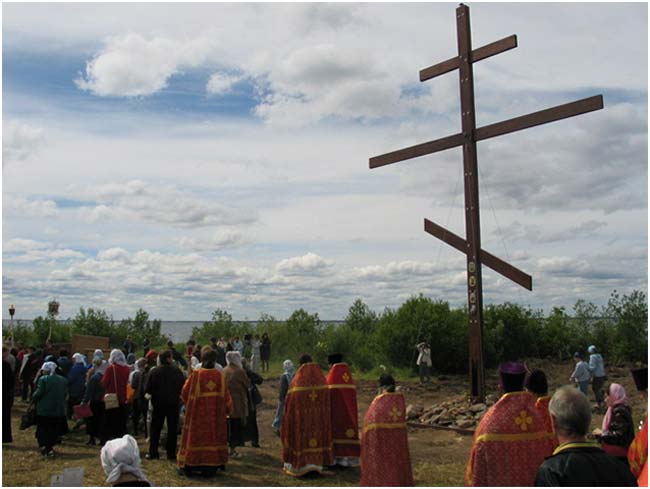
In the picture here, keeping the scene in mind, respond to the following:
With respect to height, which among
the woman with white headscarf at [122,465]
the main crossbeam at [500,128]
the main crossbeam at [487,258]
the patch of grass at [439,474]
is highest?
the main crossbeam at [500,128]

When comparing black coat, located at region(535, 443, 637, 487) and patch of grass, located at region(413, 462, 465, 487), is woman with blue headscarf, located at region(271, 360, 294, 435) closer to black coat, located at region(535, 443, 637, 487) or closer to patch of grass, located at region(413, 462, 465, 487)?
patch of grass, located at region(413, 462, 465, 487)

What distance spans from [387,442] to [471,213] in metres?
7.10

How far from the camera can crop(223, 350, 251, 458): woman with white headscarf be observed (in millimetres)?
11039

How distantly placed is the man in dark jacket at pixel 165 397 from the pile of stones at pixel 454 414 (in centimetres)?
596

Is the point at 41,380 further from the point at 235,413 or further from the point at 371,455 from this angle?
the point at 371,455

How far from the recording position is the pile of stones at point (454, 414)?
45.4 feet

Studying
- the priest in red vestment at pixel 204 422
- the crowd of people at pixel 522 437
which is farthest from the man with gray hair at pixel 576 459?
the priest in red vestment at pixel 204 422

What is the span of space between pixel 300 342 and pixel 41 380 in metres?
20.0

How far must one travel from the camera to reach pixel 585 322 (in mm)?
27062

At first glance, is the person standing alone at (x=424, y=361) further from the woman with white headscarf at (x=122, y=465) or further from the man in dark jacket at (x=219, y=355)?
the woman with white headscarf at (x=122, y=465)

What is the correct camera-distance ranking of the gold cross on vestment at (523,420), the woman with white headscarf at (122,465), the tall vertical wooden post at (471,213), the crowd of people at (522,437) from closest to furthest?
the woman with white headscarf at (122,465) → the crowd of people at (522,437) → the gold cross on vestment at (523,420) → the tall vertical wooden post at (471,213)

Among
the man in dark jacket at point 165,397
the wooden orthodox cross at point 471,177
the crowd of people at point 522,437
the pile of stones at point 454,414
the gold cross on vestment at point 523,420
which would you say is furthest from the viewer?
the wooden orthodox cross at point 471,177

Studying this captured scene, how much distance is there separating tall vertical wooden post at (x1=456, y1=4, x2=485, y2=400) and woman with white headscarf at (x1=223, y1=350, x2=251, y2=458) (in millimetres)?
5418

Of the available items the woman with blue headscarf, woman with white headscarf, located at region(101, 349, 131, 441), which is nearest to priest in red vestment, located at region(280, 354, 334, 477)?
the woman with blue headscarf
